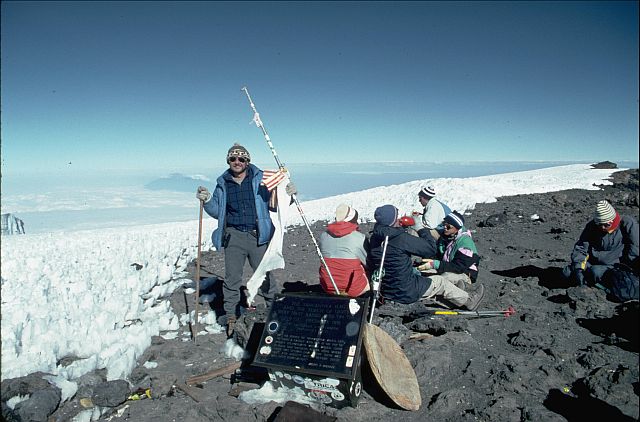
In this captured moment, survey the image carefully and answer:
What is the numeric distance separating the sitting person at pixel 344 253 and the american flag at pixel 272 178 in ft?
3.49

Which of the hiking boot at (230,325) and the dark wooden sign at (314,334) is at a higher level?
the dark wooden sign at (314,334)

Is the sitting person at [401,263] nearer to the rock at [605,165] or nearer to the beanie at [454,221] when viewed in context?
the beanie at [454,221]

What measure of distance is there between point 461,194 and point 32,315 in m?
17.9

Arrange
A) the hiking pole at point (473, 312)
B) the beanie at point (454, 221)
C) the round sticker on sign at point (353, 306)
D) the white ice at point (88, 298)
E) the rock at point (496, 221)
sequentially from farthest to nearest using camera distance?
the rock at point (496, 221) → the beanie at point (454, 221) → the hiking pole at point (473, 312) → the white ice at point (88, 298) → the round sticker on sign at point (353, 306)

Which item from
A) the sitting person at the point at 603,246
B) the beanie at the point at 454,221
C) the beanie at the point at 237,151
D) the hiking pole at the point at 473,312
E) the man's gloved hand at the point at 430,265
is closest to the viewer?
the beanie at the point at 237,151

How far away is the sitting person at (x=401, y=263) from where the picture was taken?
6.17 metres

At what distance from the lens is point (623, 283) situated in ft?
22.0

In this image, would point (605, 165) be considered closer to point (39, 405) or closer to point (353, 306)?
point (353, 306)

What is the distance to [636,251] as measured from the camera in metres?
7.03

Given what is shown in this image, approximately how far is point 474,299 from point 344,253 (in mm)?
2622

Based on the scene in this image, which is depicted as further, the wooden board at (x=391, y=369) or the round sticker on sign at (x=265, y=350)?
the round sticker on sign at (x=265, y=350)

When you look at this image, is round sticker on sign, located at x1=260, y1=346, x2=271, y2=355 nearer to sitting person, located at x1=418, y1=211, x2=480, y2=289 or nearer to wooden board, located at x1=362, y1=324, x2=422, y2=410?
wooden board, located at x1=362, y1=324, x2=422, y2=410

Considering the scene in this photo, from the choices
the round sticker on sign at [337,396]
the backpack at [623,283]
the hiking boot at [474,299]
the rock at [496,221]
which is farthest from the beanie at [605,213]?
the rock at [496,221]

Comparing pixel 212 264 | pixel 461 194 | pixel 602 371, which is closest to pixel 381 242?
pixel 602 371
